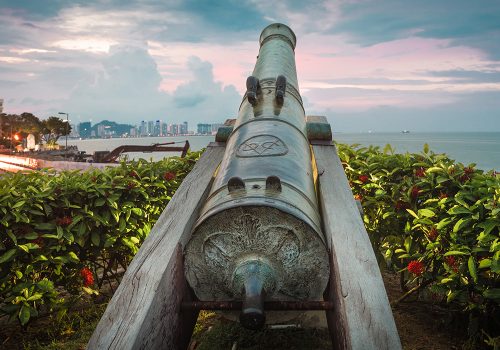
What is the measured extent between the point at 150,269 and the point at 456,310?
2741 millimetres

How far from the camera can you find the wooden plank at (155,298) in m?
2.45

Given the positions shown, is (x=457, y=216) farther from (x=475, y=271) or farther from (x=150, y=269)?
(x=150, y=269)

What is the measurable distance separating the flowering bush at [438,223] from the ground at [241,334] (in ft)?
0.93

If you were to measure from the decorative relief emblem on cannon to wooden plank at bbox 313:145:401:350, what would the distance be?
1.74 feet

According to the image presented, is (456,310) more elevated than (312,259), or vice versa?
(312,259)

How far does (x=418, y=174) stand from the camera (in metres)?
4.59

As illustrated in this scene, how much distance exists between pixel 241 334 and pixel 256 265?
1859 mm

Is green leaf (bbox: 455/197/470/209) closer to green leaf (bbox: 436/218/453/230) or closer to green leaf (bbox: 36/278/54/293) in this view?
green leaf (bbox: 436/218/453/230)

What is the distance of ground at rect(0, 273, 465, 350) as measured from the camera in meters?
4.02

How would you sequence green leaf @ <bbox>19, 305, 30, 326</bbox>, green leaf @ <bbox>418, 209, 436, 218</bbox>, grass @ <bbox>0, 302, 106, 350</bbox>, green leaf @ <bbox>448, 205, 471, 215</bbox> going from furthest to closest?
1. grass @ <bbox>0, 302, 106, 350</bbox>
2. green leaf @ <bbox>418, 209, 436, 218</bbox>
3. green leaf @ <bbox>19, 305, 30, 326</bbox>
4. green leaf @ <bbox>448, 205, 471, 215</bbox>

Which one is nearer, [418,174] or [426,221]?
[426,221]

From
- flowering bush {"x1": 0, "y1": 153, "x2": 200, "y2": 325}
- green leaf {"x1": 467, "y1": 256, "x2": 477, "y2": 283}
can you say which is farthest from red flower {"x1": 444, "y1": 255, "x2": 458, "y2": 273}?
flowering bush {"x1": 0, "y1": 153, "x2": 200, "y2": 325}

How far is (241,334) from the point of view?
420cm

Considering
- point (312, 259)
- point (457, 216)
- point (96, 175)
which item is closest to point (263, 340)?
point (312, 259)
